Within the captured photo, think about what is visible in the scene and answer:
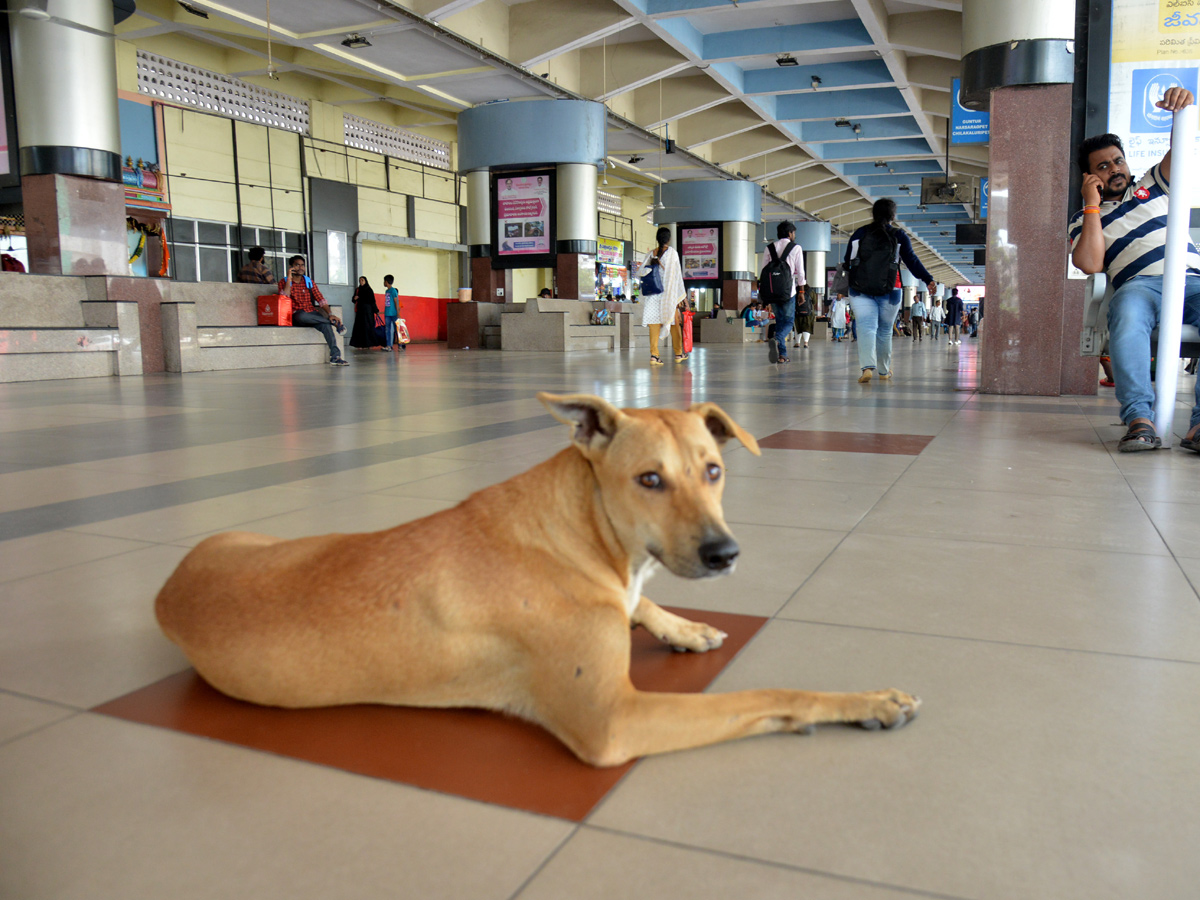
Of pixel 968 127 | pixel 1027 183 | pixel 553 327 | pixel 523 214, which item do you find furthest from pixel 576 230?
pixel 1027 183

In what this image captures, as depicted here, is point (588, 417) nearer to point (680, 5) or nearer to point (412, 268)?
point (680, 5)

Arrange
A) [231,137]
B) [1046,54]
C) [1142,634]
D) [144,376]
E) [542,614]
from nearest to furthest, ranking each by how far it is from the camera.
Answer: [542,614] → [1142,634] → [1046,54] → [144,376] → [231,137]

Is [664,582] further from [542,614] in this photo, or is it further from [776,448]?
[776,448]

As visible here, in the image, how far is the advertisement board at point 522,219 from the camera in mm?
24531

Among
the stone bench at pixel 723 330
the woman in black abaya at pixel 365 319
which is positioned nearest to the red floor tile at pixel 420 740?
the woman in black abaya at pixel 365 319

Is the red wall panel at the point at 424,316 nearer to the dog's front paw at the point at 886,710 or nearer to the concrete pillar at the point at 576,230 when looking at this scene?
the concrete pillar at the point at 576,230

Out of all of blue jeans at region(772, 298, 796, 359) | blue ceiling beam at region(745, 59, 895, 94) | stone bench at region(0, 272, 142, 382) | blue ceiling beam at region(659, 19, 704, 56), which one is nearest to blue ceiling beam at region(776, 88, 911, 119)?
blue ceiling beam at region(745, 59, 895, 94)

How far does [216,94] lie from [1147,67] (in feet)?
78.6

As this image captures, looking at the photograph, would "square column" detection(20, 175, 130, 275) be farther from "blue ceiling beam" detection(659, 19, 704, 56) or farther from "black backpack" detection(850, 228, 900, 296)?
"blue ceiling beam" detection(659, 19, 704, 56)

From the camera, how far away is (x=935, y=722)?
2.06 metres

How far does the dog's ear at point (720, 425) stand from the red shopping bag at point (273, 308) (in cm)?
1624

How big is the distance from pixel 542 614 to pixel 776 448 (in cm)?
451

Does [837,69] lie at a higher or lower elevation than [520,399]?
higher

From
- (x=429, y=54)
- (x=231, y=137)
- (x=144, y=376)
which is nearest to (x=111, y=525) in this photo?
(x=144, y=376)
